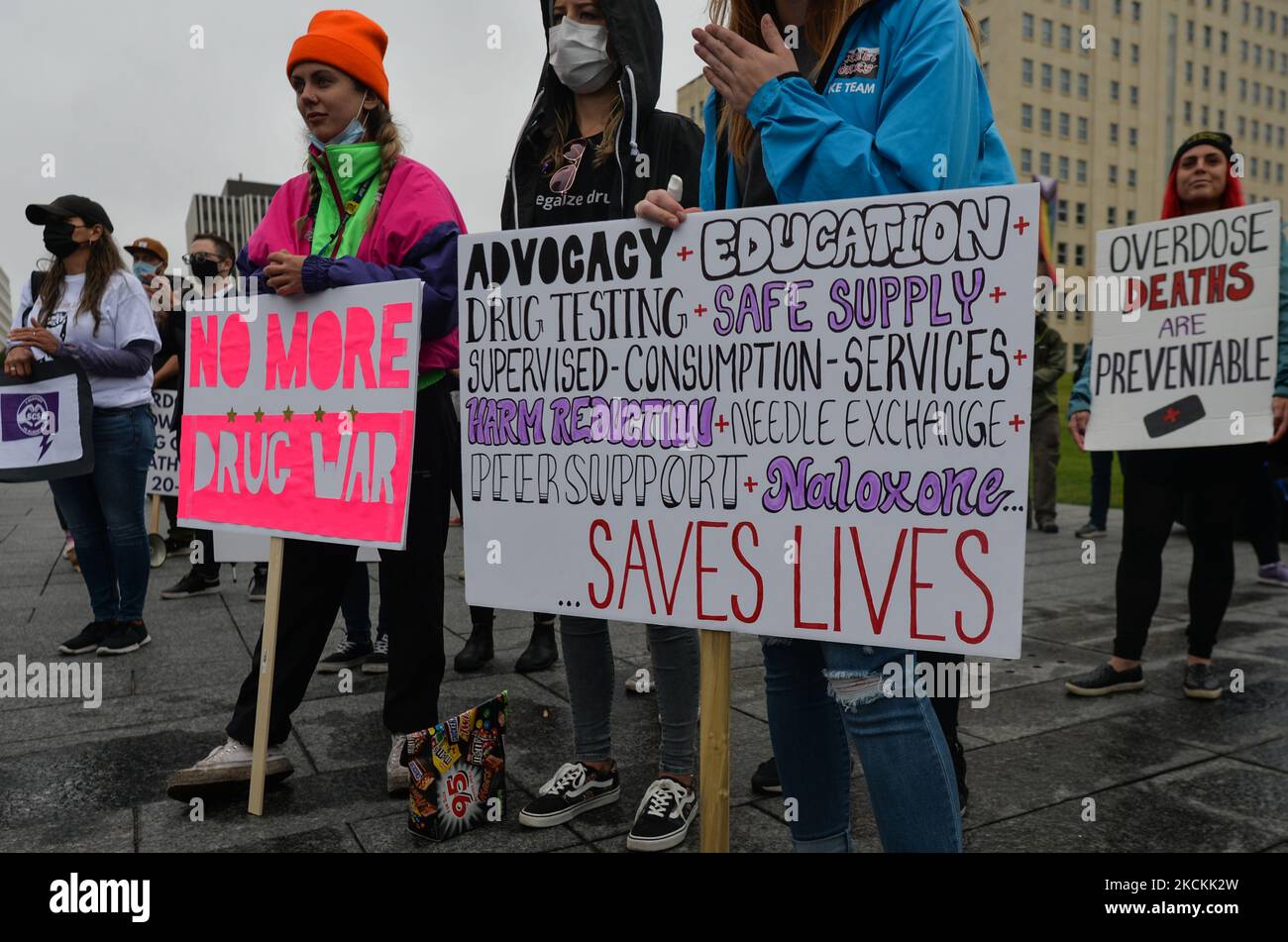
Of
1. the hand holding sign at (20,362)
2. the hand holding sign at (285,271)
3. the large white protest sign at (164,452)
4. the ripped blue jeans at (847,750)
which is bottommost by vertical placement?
the ripped blue jeans at (847,750)

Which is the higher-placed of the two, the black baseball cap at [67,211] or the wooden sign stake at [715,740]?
the black baseball cap at [67,211]

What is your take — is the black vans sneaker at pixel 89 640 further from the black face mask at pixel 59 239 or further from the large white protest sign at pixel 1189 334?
the large white protest sign at pixel 1189 334

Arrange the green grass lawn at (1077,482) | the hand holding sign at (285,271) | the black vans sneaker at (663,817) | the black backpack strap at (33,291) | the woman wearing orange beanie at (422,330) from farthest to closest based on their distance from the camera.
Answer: the green grass lawn at (1077,482), the black backpack strap at (33,291), the woman wearing orange beanie at (422,330), the hand holding sign at (285,271), the black vans sneaker at (663,817)

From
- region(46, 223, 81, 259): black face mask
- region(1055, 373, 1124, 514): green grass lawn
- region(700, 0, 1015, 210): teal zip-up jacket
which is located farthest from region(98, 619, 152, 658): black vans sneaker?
region(1055, 373, 1124, 514): green grass lawn

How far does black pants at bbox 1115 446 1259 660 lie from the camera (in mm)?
3754

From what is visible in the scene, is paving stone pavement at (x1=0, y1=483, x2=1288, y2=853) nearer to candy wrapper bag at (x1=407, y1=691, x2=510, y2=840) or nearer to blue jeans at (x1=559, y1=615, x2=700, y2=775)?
candy wrapper bag at (x1=407, y1=691, x2=510, y2=840)

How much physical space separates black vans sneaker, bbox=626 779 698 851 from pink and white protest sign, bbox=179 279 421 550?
0.92 metres

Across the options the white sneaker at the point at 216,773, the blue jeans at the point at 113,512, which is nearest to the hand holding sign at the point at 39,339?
the blue jeans at the point at 113,512

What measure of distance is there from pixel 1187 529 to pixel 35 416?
4.99 m

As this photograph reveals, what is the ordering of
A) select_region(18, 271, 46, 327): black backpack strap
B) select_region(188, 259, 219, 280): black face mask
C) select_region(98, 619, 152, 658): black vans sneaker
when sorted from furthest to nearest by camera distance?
select_region(188, 259, 219, 280): black face mask, select_region(18, 271, 46, 327): black backpack strap, select_region(98, 619, 152, 658): black vans sneaker

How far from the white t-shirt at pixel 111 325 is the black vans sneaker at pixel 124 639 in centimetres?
106

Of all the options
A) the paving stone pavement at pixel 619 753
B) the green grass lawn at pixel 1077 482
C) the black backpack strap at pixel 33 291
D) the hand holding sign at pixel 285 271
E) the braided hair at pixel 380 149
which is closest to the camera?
the paving stone pavement at pixel 619 753

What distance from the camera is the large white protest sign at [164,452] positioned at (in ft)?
21.9

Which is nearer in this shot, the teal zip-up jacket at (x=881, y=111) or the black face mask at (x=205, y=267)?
the teal zip-up jacket at (x=881, y=111)
